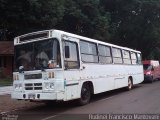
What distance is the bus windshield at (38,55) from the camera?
12.5 meters

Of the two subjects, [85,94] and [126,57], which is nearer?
[85,94]

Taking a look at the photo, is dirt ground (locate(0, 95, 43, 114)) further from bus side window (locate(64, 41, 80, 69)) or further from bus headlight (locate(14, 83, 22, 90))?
bus side window (locate(64, 41, 80, 69))

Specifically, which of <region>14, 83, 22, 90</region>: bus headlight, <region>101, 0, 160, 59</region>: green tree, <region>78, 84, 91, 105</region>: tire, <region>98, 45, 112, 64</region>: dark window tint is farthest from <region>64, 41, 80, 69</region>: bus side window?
<region>101, 0, 160, 59</region>: green tree

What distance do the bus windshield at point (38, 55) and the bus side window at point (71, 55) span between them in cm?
41

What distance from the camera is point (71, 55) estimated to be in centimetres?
1334

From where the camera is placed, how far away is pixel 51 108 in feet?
45.3

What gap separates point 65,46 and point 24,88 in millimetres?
2403

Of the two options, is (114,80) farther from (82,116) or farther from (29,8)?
(29,8)

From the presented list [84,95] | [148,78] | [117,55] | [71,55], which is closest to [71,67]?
[71,55]

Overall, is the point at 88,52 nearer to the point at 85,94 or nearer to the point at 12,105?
the point at 85,94

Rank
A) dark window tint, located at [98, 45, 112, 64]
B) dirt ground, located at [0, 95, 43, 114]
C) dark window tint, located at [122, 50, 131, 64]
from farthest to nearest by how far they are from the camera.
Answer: dark window tint, located at [122, 50, 131, 64] → dark window tint, located at [98, 45, 112, 64] → dirt ground, located at [0, 95, 43, 114]

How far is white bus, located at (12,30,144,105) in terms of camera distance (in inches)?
487

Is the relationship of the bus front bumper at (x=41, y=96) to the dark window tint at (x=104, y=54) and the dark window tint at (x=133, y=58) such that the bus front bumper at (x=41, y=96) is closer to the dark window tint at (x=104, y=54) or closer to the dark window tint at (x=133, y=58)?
the dark window tint at (x=104, y=54)

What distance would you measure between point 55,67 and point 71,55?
121 cm
